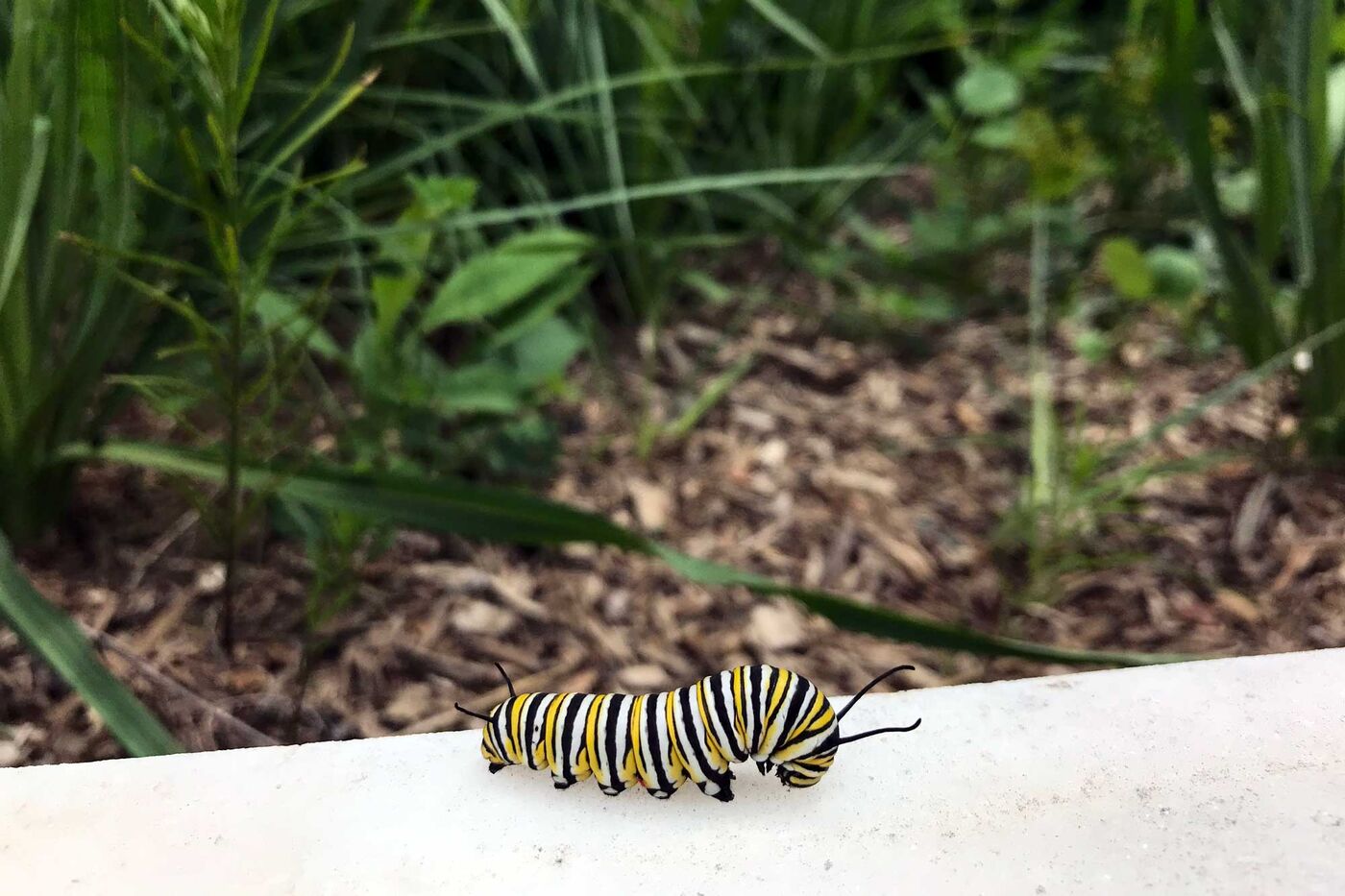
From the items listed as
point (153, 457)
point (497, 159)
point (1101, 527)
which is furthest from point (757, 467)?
point (153, 457)

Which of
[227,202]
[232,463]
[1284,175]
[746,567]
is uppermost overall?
[227,202]

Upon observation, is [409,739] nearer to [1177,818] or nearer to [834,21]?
[1177,818]

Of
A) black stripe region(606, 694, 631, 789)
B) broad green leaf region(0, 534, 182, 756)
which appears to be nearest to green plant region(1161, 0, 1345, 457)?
black stripe region(606, 694, 631, 789)

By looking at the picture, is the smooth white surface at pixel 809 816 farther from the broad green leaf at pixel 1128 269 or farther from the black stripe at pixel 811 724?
the broad green leaf at pixel 1128 269

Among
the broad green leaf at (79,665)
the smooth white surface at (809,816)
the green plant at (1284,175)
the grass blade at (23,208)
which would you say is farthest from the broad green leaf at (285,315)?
the green plant at (1284,175)

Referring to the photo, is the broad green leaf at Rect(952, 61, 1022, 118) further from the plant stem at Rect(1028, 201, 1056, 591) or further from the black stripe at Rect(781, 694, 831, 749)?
the black stripe at Rect(781, 694, 831, 749)

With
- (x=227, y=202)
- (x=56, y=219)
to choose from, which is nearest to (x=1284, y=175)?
(x=227, y=202)

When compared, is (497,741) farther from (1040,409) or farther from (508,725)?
(1040,409)
